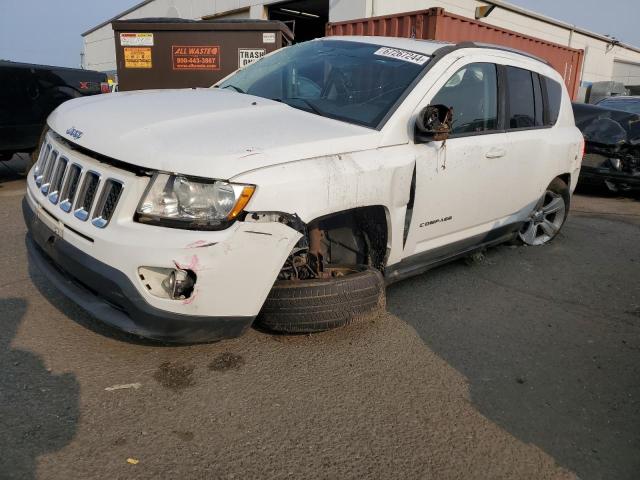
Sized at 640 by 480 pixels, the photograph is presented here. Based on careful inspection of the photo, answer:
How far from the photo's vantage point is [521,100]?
4297 millimetres

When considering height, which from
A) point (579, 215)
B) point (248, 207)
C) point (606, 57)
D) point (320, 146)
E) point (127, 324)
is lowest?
point (579, 215)

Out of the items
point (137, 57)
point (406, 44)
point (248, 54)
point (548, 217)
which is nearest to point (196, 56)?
point (248, 54)

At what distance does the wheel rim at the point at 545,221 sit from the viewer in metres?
5.05

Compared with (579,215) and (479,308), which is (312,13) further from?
(479,308)

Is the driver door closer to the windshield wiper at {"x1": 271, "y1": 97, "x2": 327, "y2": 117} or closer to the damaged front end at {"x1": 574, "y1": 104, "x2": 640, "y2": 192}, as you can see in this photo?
the windshield wiper at {"x1": 271, "y1": 97, "x2": 327, "y2": 117}

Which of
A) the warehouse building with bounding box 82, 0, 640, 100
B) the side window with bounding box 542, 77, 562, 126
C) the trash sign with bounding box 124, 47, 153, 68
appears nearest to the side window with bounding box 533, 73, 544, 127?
the side window with bounding box 542, 77, 562, 126

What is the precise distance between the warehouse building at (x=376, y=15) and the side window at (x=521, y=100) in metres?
9.98

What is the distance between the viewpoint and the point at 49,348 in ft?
9.29

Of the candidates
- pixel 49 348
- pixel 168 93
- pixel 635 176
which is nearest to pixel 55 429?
pixel 49 348

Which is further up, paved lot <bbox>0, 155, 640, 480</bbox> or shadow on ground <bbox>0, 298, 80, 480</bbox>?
shadow on ground <bbox>0, 298, 80, 480</bbox>

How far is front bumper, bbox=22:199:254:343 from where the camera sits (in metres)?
2.38

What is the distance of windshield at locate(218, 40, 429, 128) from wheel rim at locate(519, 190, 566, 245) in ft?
7.29

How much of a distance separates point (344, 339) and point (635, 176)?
21.3 feet

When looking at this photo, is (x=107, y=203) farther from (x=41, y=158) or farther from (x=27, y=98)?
(x=27, y=98)
